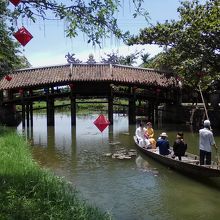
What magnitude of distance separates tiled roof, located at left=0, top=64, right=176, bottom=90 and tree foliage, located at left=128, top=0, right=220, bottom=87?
13.3 feet

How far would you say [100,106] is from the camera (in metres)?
57.2

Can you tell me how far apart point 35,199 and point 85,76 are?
81.7 feet

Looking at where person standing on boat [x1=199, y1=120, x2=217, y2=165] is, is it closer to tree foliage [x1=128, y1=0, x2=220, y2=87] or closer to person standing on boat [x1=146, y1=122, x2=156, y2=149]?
person standing on boat [x1=146, y1=122, x2=156, y2=149]

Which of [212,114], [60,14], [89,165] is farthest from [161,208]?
[212,114]

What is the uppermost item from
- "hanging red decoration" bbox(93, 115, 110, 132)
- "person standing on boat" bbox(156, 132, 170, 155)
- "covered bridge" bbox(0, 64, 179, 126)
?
"covered bridge" bbox(0, 64, 179, 126)

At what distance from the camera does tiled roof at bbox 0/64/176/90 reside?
31.5 meters

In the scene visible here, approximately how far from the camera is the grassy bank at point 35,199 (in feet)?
20.9

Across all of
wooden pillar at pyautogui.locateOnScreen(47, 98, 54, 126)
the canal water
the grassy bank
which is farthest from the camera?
wooden pillar at pyautogui.locateOnScreen(47, 98, 54, 126)

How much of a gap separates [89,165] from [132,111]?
18.2 metres

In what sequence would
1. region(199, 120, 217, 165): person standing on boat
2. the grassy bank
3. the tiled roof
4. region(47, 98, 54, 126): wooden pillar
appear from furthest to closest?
1. region(47, 98, 54, 126): wooden pillar
2. the tiled roof
3. region(199, 120, 217, 165): person standing on boat
4. the grassy bank

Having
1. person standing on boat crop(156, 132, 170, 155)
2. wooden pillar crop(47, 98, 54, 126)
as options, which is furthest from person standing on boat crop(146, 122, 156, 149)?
wooden pillar crop(47, 98, 54, 126)

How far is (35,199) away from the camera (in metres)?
7.20

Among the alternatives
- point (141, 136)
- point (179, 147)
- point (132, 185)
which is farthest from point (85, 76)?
point (132, 185)

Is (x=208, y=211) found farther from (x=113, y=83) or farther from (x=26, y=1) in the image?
(x=113, y=83)
